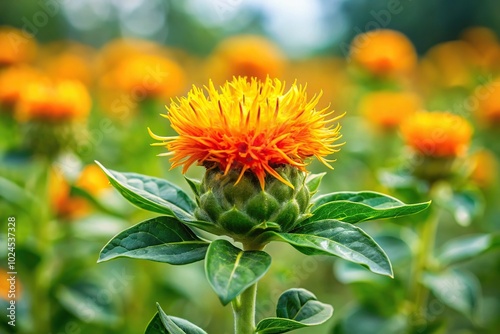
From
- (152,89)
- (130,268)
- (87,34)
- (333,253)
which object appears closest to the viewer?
(333,253)

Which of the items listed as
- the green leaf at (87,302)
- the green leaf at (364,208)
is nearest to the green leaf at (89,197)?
the green leaf at (87,302)

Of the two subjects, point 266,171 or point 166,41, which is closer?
point 266,171

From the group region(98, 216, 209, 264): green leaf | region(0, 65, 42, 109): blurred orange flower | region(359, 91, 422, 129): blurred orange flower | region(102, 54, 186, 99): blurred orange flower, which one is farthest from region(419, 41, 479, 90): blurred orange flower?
region(98, 216, 209, 264): green leaf

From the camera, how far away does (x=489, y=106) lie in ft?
12.8

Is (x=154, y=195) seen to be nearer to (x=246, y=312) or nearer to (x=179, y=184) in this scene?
(x=246, y=312)

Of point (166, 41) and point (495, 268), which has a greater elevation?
point (495, 268)

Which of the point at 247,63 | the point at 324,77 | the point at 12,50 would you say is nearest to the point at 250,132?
the point at 247,63

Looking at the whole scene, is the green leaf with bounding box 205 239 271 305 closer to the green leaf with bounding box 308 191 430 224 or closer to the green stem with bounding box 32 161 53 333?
the green leaf with bounding box 308 191 430 224

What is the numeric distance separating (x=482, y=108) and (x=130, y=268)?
2483mm

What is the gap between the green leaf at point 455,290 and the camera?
218 cm

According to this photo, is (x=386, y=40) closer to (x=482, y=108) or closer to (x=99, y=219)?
(x=482, y=108)

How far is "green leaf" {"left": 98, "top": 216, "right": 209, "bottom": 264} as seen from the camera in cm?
114

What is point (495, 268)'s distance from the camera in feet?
9.68

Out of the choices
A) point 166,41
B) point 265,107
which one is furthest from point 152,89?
point 166,41
